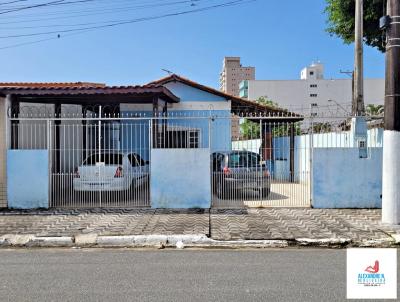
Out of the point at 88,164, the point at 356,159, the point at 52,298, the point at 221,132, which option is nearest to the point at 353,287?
the point at 52,298

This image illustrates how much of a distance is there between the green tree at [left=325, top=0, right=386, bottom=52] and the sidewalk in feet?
19.4

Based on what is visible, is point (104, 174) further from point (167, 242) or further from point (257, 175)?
point (257, 175)

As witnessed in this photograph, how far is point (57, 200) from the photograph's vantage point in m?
10.4

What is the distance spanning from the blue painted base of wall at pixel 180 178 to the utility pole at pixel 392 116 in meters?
4.06

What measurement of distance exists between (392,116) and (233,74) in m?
112

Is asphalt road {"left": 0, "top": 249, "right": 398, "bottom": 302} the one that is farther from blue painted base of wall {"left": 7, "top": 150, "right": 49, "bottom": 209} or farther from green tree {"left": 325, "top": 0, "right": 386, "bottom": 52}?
green tree {"left": 325, "top": 0, "right": 386, "bottom": 52}

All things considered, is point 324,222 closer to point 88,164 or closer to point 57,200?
point 88,164

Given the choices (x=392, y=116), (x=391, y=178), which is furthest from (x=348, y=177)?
(x=392, y=116)

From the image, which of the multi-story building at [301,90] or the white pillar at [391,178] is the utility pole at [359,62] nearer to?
the white pillar at [391,178]

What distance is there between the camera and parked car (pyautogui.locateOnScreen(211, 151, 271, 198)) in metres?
10.2

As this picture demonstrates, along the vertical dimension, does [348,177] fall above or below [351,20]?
below

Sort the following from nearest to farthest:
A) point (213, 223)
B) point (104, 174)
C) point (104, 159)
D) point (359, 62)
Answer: point (213, 223) → point (104, 174) → point (104, 159) → point (359, 62)

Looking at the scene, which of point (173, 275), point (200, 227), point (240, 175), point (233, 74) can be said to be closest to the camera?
point (173, 275)

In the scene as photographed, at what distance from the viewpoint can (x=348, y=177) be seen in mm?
9766
